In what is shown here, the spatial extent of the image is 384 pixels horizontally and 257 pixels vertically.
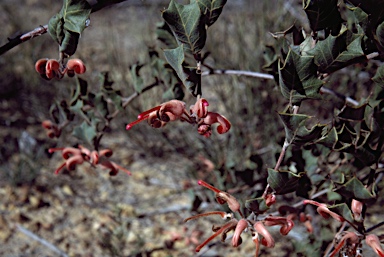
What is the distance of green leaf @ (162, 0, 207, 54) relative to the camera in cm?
84

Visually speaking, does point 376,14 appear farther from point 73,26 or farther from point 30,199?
point 30,199

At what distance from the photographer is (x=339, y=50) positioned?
0.87m

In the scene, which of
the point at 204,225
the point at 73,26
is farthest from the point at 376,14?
the point at 204,225

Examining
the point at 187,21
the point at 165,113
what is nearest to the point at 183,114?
the point at 165,113

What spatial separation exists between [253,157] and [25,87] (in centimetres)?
237

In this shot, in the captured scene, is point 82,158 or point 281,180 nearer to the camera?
point 281,180

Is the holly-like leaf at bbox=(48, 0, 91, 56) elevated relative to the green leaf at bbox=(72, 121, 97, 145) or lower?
elevated

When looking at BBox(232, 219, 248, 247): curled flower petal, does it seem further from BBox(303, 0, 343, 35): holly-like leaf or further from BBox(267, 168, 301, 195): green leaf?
BBox(303, 0, 343, 35): holly-like leaf

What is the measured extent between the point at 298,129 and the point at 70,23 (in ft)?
1.59

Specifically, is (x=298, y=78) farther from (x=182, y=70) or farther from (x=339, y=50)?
(x=182, y=70)

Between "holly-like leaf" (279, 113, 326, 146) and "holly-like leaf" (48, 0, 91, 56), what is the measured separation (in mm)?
423

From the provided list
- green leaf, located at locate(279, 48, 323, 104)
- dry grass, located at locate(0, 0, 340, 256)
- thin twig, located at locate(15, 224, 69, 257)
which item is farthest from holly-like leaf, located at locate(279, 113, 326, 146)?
thin twig, located at locate(15, 224, 69, 257)

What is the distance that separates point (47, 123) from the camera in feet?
4.46

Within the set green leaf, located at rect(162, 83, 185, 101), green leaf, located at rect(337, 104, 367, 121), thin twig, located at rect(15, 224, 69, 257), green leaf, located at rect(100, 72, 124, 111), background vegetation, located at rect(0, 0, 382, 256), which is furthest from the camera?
background vegetation, located at rect(0, 0, 382, 256)
